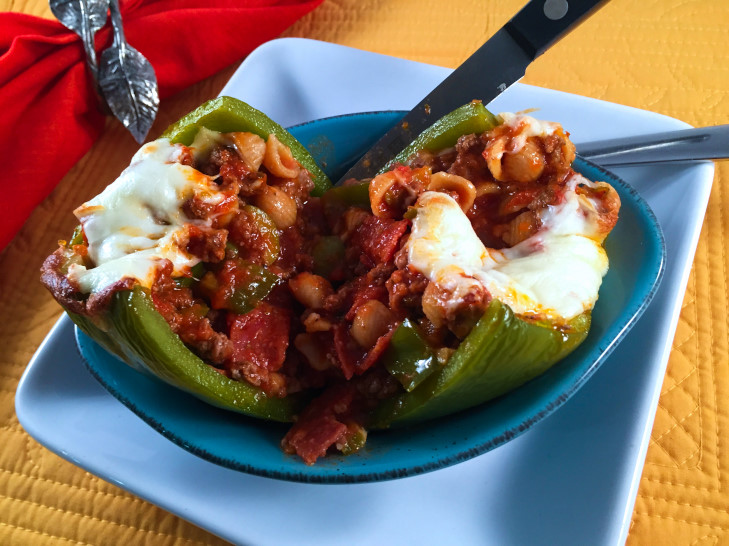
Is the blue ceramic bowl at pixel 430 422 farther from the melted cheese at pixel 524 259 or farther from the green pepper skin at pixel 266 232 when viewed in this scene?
the green pepper skin at pixel 266 232

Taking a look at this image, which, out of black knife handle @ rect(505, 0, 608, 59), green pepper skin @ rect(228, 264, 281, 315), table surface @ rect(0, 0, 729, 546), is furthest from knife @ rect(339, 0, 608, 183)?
table surface @ rect(0, 0, 729, 546)

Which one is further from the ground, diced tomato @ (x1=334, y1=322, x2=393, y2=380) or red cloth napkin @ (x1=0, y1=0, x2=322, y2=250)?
red cloth napkin @ (x1=0, y1=0, x2=322, y2=250)

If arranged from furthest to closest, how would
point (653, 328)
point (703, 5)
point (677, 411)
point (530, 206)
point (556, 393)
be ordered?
point (703, 5), point (677, 411), point (653, 328), point (530, 206), point (556, 393)

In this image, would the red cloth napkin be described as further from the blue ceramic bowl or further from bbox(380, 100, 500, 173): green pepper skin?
bbox(380, 100, 500, 173): green pepper skin

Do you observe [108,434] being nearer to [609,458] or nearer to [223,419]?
[223,419]

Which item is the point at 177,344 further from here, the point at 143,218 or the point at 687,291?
the point at 687,291

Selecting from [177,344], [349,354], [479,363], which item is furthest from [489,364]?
[177,344]

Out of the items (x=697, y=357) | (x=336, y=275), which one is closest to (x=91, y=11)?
(x=336, y=275)
